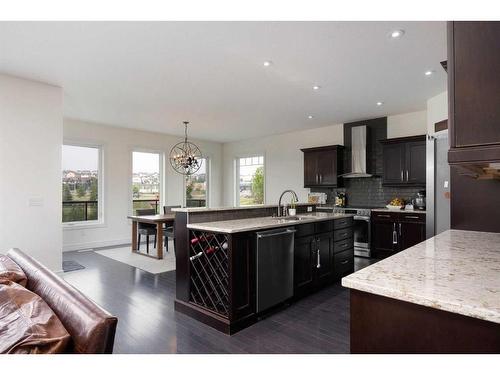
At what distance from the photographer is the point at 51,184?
13.8ft

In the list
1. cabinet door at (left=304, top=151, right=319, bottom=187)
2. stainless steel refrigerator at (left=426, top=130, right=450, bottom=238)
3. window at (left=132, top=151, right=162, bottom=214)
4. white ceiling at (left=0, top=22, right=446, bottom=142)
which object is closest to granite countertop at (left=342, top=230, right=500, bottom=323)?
white ceiling at (left=0, top=22, right=446, bottom=142)

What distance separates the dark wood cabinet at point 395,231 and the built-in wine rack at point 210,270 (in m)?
3.58

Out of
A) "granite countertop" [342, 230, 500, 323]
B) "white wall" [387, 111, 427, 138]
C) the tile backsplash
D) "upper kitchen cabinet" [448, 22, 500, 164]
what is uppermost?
"white wall" [387, 111, 427, 138]

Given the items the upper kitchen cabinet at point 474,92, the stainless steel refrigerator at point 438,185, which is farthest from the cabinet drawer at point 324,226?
the upper kitchen cabinet at point 474,92

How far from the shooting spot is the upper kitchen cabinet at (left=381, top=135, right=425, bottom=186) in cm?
520

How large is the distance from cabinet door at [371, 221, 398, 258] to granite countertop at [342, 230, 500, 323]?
3769 mm

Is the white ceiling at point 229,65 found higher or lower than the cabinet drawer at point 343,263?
higher

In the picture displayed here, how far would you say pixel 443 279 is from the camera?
1097 millimetres

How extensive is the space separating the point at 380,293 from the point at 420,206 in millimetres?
4841

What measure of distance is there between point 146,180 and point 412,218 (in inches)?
236

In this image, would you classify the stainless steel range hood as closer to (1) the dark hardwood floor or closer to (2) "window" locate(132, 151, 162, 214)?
(1) the dark hardwood floor

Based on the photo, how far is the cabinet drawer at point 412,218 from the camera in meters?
4.85

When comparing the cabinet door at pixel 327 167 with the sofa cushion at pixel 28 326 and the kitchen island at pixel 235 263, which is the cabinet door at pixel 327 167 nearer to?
the kitchen island at pixel 235 263
